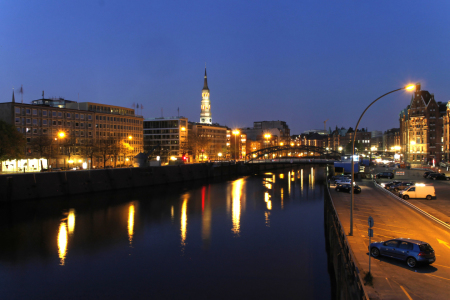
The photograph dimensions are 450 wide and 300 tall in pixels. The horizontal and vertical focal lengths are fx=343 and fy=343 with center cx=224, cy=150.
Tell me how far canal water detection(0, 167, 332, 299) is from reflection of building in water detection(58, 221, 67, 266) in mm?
85

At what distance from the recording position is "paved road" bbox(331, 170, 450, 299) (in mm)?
14672

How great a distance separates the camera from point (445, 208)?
114 feet

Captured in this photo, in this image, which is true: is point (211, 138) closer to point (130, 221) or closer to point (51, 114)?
point (51, 114)

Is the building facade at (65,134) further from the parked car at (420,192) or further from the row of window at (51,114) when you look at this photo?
the parked car at (420,192)

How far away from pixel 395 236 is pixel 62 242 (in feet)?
96.7

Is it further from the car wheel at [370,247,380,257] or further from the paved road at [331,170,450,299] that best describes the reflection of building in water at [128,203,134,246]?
the car wheel at [370,247,380,257]

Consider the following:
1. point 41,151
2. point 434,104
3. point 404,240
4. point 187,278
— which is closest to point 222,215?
point 187,278

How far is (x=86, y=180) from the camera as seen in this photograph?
65000mm

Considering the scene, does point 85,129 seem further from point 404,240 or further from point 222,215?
point 404,240

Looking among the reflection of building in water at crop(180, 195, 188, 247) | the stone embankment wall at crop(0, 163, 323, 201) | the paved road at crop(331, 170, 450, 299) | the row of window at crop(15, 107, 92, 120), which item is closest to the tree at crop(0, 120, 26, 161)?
the stone embankment wall at crop(0, 163, 323, 201)

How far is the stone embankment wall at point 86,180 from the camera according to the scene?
176ft

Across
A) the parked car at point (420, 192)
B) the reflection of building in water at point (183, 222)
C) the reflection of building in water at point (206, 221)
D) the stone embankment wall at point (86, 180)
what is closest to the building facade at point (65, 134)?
the stone embankment wall at point (86, 180)

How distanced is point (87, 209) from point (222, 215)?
793 inches

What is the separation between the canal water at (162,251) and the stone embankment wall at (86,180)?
335 centimetres
